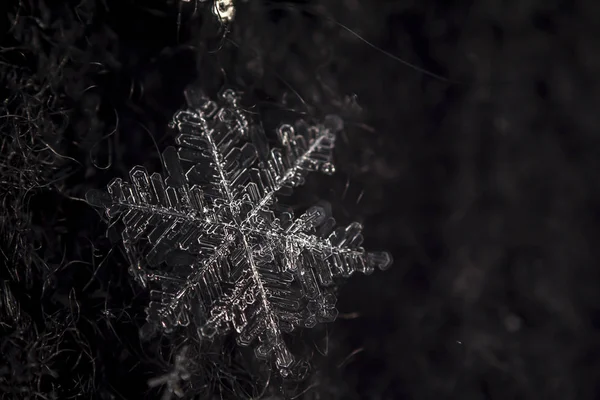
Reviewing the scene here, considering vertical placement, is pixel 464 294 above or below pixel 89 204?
above

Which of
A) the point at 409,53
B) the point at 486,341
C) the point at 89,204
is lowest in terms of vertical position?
the point at 89,204

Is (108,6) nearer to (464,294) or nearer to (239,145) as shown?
(239,145)

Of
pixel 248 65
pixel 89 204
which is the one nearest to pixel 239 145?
Answer: pixel 248 65
